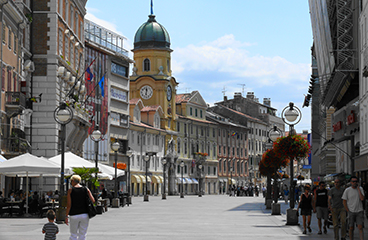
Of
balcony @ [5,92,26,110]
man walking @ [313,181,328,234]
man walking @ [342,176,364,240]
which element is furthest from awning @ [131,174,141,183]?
man walking @ [342,176,364,240]

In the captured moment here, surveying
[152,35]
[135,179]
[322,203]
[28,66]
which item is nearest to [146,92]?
[152,35]

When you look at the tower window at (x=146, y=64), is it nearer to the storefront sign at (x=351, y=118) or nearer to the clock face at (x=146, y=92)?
the clock face at (x=146, y=92)

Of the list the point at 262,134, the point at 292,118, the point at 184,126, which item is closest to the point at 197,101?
the point at 184,126

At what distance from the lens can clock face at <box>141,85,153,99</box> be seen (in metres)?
106

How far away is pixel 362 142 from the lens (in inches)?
1505

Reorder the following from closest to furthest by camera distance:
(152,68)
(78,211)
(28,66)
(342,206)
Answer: (78,211)
(342,206)
(28,66)
(152,68)

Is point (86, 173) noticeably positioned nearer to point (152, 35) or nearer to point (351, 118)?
point (351, 118)

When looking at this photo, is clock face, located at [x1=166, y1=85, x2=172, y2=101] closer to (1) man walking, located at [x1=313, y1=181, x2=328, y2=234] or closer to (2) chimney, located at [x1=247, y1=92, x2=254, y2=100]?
(2) chimney, located at [x1=247, y1=92, x2=254, y2=100]

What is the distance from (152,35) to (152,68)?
16.5 ft

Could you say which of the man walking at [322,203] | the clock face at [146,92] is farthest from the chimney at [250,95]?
the man walking at [322,203]

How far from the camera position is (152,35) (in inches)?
4222

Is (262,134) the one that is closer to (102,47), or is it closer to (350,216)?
(102,47)

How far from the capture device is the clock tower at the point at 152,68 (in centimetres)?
10612

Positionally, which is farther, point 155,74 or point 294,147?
point 155,74
